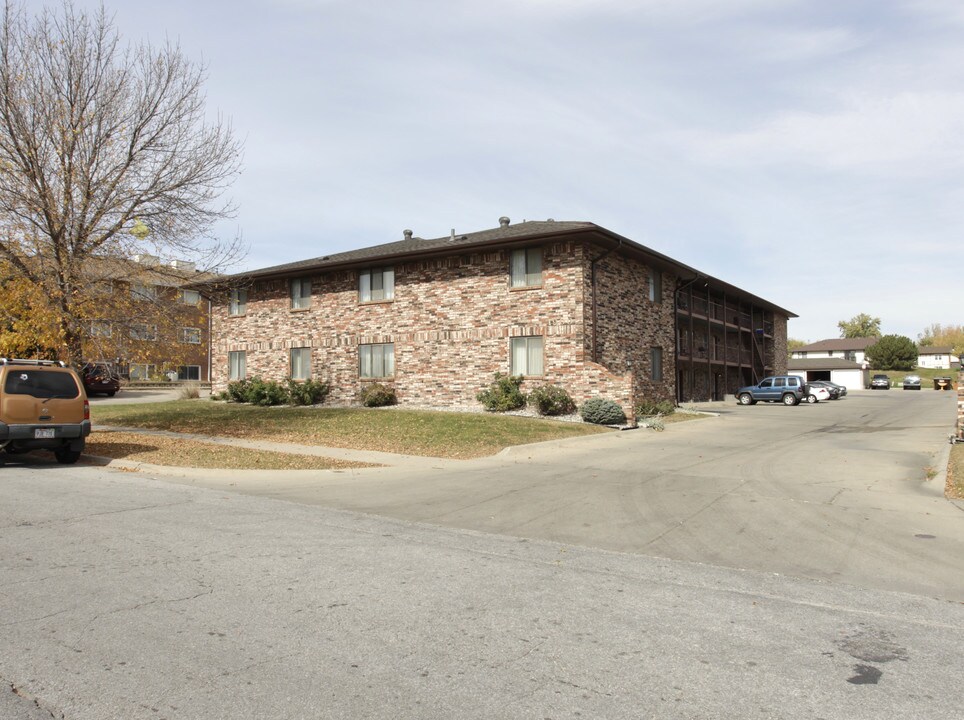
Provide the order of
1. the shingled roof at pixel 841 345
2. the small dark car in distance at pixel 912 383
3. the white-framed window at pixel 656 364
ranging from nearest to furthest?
the white-framed window at pixel 656 364
the small dark car in distance at pixel 912 383
the shingled roof at pixel 841 345

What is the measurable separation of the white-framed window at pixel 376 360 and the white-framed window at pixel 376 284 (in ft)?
6.51

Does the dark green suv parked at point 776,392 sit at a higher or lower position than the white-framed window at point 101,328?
lower

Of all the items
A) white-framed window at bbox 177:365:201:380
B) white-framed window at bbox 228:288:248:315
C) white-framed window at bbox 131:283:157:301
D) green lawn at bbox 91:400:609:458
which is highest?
white-framed window at bbox 228:288:248:315

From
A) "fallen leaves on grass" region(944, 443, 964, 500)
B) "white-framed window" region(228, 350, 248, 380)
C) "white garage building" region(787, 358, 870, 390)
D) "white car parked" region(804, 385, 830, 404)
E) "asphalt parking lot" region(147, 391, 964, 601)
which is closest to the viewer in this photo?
"asphalt parking lot" region(147, 391, 964, 601)

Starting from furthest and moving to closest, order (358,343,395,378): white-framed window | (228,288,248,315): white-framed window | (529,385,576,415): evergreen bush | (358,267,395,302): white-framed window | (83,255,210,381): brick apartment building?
1. (228,288,248,315): white-framed window
2. (358,267,395,302): white-framed window
3. (358,343,395,378): white-framed window
4. (529,385,576,415): evergreen bush
5. (83,255,210,381): brick apartment building

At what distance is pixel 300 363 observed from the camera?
3061cm

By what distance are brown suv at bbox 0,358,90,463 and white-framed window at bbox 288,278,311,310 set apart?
56.6 ft

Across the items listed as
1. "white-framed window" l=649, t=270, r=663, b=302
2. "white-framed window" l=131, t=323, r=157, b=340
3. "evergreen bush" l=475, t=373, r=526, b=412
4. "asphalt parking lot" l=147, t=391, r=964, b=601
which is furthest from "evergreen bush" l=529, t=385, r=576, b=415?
"white-framed window" l=131, t=323, r=157, b=340

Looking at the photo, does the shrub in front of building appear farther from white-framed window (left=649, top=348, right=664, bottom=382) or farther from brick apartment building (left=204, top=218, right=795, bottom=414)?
white-framed window (left=649, top=348, right=664, bottom=382)

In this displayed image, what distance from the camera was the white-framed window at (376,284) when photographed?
2800 centimetres

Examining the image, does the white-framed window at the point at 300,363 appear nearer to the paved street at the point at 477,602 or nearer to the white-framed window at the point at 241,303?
the white-framed window at the point at 241,303

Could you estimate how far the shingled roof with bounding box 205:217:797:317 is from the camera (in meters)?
23.4

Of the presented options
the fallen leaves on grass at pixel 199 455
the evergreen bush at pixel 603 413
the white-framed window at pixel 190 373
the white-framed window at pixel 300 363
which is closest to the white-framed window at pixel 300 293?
the white-framed window at pixel 300 363

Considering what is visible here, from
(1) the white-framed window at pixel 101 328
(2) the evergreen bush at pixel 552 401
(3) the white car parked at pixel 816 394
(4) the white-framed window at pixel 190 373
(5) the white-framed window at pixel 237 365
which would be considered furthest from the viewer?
(4) the white-framed window at pixel 190 373
